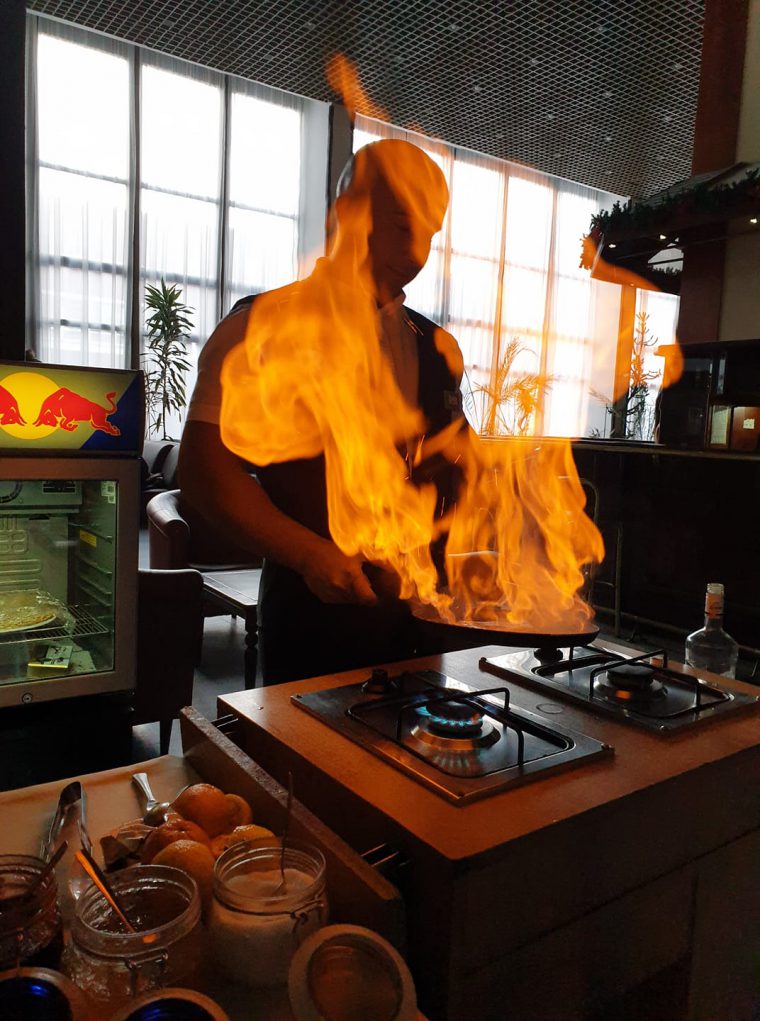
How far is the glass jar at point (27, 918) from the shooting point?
82cm

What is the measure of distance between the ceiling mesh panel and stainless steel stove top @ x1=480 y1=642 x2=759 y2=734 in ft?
21.3

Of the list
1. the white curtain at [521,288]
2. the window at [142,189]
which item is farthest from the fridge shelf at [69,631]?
the white curtain at [521,288]

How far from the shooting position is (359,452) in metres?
1.87

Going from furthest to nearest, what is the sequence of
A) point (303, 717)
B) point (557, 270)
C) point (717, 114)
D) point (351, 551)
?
point (557, 270)
point (717, 114)
point (351, 551)
point (303, 717)

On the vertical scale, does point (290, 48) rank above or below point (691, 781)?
above

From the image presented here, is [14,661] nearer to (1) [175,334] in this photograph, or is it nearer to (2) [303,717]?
(2) [303,717]

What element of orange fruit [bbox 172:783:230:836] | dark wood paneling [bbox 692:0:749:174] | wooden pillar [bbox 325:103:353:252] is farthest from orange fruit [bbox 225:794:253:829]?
wooden pillar [bbox 325:103:353:252]

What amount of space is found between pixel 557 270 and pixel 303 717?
13.2 metres

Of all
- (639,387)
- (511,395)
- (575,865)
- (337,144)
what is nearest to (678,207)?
(639,387)

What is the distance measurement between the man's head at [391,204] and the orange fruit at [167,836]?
4.53 ft

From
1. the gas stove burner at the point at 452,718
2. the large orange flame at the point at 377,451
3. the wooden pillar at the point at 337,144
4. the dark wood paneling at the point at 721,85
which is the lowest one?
the gas stove burner at the point at 452,718

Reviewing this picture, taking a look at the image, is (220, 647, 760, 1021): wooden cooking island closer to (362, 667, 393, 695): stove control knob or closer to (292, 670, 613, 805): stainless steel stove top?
(292, 670, 613, 805): stainless steel stove top

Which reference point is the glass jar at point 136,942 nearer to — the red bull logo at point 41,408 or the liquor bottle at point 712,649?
the red bull logo at point 41,408

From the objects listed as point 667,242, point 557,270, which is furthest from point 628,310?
point 557,270
